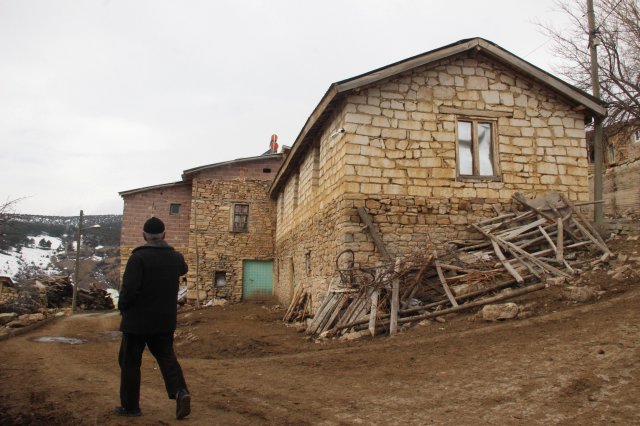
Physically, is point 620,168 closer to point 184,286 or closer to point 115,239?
point 184,286

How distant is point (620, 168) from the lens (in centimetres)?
1930

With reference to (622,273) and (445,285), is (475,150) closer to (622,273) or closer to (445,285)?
(445,285)

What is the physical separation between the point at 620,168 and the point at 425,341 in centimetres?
1710

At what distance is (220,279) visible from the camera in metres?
20.7

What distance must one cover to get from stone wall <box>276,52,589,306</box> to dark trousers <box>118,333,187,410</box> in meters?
5.30

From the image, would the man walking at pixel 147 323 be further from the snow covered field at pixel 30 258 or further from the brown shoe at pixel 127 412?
the snow covered field at pixel 30 258

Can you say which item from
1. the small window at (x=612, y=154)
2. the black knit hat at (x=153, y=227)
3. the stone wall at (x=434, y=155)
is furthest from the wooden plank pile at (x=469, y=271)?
the small window at (x=612, y=154)

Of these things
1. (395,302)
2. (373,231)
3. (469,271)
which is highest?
(373,231)

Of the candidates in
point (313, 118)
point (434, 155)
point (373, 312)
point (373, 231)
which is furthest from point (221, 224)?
point (373, 312)

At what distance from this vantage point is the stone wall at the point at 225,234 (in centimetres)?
2048

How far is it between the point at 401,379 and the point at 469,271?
3.58 meters

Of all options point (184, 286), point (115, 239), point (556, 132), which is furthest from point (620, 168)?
point (115, 239)

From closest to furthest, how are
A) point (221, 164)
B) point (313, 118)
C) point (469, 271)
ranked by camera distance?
1. point (469, 271)
2. point (313, 118)
3. point (221, 164)

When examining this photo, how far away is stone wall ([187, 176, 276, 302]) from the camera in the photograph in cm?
2048
